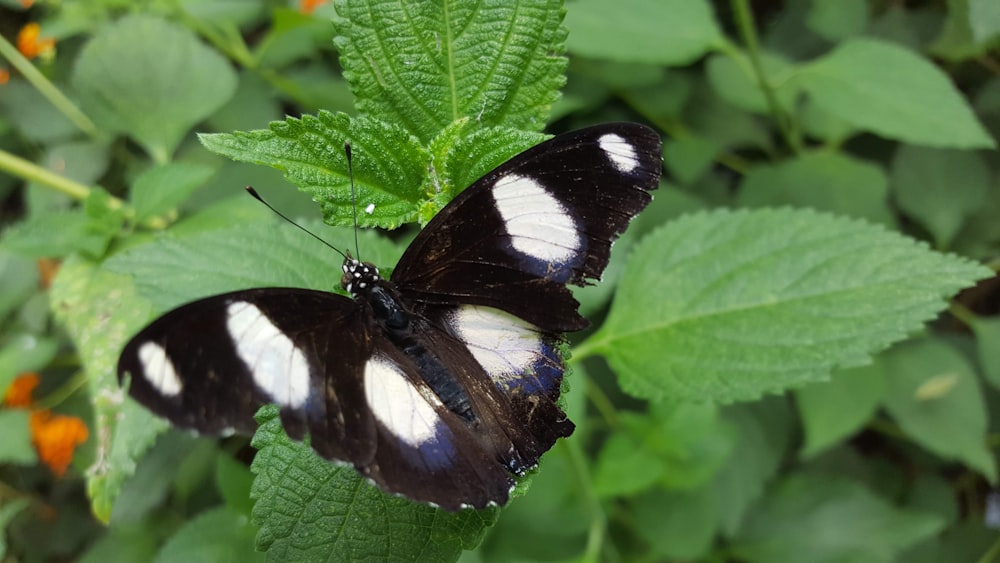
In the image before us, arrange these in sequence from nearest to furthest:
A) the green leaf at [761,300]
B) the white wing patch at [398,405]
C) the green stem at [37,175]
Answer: the white wing patch at [398,405] → the green leaf at [761,300] → the green stem at [37,175]

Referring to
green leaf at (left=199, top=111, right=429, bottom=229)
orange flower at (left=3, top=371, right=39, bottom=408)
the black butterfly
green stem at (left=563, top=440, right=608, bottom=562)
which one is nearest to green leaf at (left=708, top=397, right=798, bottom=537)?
green stem at (left=563, top=440, right=608, bottom=562)

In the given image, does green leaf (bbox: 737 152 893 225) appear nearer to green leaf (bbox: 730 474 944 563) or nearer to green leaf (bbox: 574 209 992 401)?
green leaf (bbox: 574 209 992 401)

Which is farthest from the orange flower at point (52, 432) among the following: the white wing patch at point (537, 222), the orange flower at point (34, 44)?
the white wing patch at point (537, 222)

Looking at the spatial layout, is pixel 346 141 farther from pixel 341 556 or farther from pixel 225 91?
pixel 225 91

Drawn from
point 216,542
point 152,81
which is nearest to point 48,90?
point 152,81

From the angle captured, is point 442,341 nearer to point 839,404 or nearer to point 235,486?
point 235,486

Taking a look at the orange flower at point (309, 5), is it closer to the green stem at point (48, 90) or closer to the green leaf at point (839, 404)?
the green stem at point (48, 90)

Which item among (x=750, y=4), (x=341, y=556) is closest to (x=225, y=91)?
(x=341, y=556)
